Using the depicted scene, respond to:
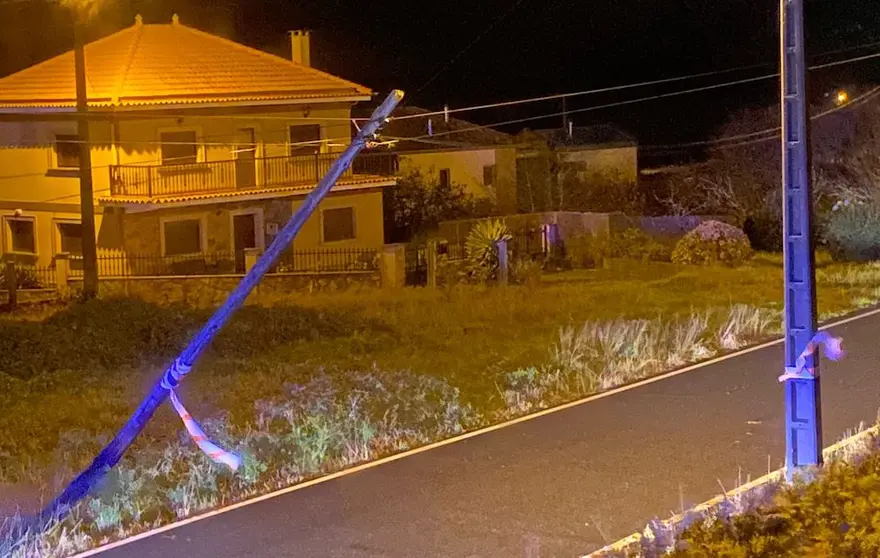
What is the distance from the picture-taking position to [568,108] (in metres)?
53.8

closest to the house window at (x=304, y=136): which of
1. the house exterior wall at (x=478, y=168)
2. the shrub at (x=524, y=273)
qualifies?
the shrub at (x=524, y=273)

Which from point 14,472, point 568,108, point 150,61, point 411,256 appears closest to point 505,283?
point 411,256

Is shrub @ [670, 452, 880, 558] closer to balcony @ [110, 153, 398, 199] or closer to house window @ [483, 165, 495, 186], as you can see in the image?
balcony @ [110, 153, 398, 199]

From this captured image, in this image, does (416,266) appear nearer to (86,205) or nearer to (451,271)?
(451,271)

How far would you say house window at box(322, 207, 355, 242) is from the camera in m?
34.2

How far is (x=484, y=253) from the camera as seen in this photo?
27875mm

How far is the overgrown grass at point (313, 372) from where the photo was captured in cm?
1027

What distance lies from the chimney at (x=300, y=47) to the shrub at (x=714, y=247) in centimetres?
1267

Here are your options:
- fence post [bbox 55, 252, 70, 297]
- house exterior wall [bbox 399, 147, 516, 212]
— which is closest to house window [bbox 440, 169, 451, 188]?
house exterior wall [bbox 399, 147, 516, 212]

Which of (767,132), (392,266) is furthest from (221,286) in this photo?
(767,132)

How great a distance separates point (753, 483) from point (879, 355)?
6958 mm

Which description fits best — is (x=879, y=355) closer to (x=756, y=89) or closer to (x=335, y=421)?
(x=335, y=421)

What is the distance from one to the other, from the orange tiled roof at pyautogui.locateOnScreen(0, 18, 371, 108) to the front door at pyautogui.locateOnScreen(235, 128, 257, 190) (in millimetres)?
1283

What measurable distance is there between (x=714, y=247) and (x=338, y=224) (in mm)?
10497
